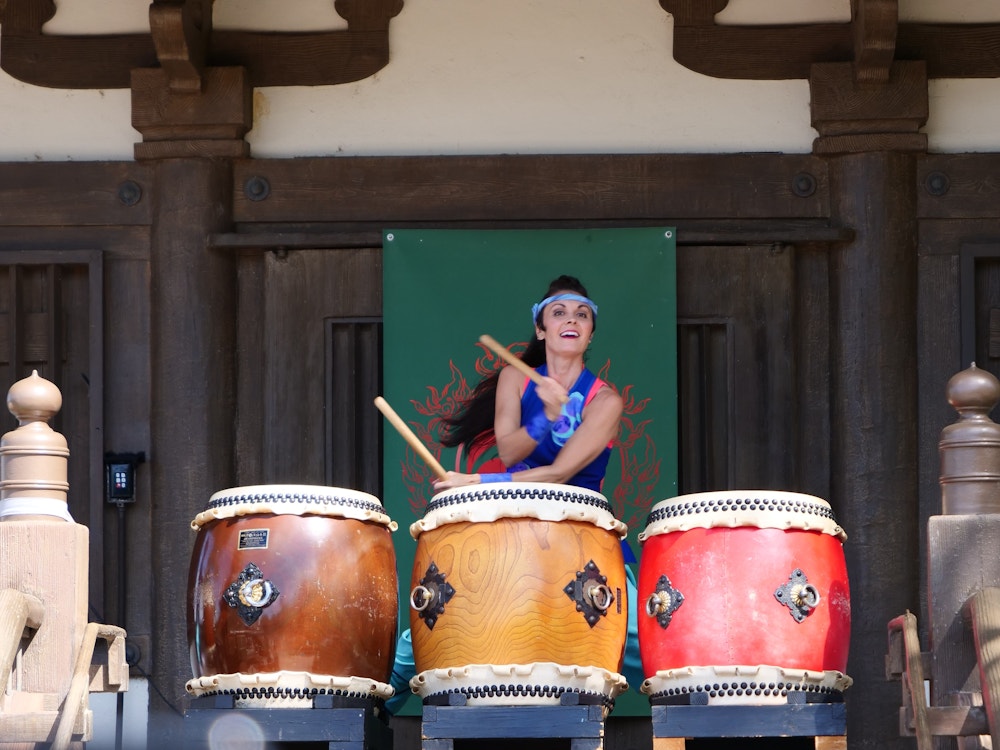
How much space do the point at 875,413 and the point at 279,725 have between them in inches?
89.7

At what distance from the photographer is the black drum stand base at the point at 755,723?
14.8ft

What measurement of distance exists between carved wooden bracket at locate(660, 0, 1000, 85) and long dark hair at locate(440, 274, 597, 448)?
900 millimetres

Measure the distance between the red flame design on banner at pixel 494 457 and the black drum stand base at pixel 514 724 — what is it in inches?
61.1

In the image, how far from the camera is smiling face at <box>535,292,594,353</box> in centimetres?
548

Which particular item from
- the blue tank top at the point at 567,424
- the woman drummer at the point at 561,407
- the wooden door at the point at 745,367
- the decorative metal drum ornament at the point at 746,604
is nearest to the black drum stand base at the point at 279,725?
the decorative metal drum ornament at the point at 746,604

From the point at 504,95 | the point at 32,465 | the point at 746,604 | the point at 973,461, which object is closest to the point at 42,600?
the point at 32,465

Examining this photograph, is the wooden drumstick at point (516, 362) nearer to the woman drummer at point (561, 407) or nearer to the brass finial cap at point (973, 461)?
the woman drummer at point (561, 407)

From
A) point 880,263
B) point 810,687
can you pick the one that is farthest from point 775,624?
point 880,263

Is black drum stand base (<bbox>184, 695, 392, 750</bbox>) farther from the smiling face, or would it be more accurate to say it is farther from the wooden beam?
the wooden beam

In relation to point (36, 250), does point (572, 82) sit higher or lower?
higher

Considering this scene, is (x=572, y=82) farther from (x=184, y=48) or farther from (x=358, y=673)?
(x=358, y=673)

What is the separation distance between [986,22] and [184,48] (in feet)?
8.46

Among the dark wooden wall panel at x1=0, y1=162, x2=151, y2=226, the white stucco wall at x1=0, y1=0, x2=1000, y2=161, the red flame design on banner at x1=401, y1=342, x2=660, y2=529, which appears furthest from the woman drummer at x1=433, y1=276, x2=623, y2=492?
the dark wooden wall panel at x1=0, y1=162, x2=151, y2=226

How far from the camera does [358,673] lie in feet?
15.6
